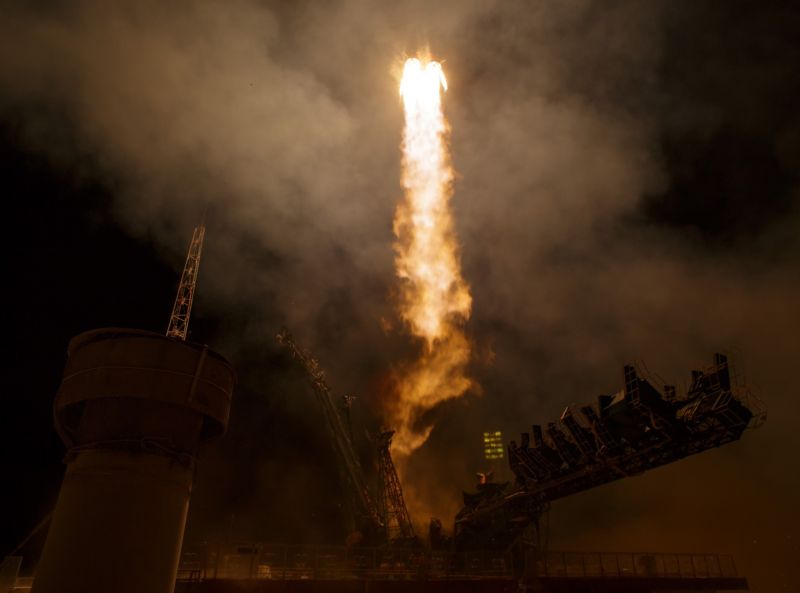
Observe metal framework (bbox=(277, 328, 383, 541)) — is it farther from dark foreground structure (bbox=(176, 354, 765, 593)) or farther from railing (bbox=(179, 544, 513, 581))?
railing (bbox=(179, 544, 513, 581))

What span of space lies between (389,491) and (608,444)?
26.9 m

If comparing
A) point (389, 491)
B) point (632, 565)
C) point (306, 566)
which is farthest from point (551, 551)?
point (389, 491)

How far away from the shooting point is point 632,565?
30375mm

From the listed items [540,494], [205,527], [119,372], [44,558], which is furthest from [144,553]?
[205,527]

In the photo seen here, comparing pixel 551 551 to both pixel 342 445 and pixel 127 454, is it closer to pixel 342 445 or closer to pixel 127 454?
pixel 127 454

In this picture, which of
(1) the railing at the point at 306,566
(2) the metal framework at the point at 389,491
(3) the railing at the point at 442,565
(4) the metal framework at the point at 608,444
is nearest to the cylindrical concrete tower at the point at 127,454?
(1) the railing at the point at 306,566

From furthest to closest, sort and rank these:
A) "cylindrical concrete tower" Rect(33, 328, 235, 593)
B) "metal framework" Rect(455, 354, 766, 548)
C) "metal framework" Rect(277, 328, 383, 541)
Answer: "metal framework" Rect(277, 328, 383, 541) → "metal framework" Rect(455, 354, 766, 548) → "cylindrical concrete tower" Rect(33, 328, 235, 593)

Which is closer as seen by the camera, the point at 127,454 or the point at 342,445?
the point at 127,454

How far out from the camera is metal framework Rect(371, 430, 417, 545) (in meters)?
48.2

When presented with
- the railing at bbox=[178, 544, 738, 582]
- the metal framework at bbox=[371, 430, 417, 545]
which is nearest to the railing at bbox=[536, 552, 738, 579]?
the railing at bbox=[178, 544, 738, 582]

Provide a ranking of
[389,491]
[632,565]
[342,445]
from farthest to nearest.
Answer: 1. [342,445]
2. [389,491]
3. [632,565]

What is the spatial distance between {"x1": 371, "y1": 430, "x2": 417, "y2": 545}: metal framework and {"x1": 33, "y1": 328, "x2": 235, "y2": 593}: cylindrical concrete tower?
114ft

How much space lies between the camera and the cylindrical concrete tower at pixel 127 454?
12.1m

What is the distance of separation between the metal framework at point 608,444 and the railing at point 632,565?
2.99 metres
